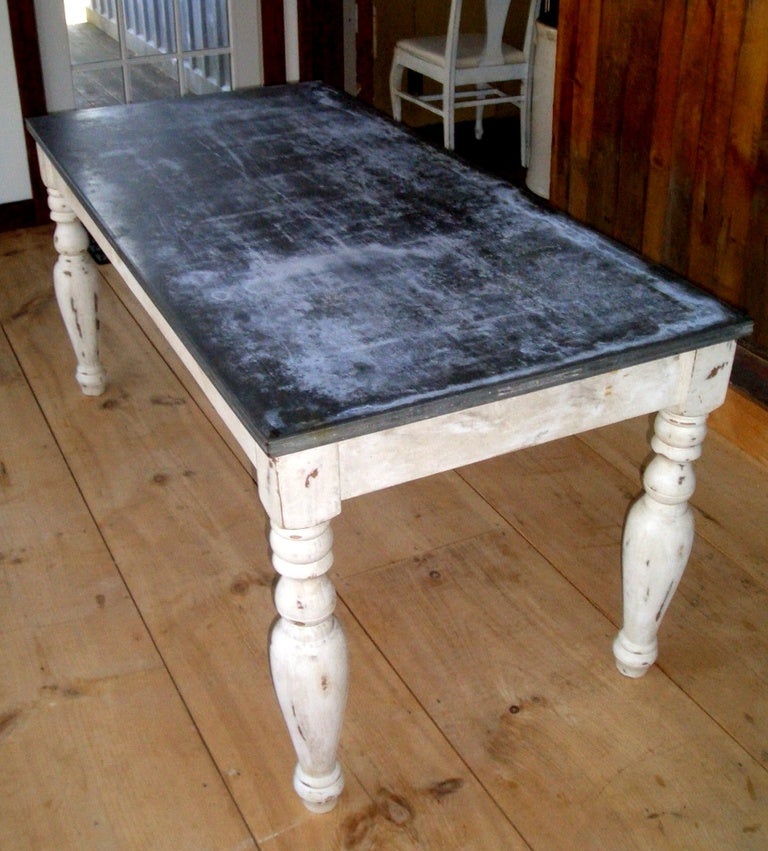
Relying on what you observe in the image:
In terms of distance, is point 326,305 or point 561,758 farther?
point 561,758

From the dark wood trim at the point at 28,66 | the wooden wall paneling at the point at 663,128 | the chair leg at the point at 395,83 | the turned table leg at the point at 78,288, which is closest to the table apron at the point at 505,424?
the wooden wall paneling at the point at 663,128

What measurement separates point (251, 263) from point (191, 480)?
80 cm

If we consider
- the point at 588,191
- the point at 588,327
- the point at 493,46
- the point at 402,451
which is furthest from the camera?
the point at 493,46

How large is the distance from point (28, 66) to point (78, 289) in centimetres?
136

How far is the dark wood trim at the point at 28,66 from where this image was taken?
3.43 m

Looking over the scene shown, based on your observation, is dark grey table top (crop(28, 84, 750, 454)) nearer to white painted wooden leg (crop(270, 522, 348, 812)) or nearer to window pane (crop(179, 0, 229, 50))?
white painted wooden leg (crop(270, 522, 348, 812))

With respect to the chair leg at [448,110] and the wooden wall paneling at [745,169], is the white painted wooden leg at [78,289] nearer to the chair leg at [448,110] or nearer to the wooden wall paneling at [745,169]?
the wooden wall paneling at [745,169]

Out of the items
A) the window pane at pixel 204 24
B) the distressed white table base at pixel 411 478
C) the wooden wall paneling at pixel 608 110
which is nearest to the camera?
the distressed white table base at pixel 411 478

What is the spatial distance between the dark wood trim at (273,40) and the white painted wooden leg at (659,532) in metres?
2.67

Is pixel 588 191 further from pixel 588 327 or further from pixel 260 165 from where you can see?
pixel 588 327

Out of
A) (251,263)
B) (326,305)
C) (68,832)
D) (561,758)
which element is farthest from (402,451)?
(68,832)

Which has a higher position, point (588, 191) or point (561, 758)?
point (588, 191)

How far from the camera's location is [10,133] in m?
3.60

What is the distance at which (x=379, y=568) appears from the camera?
2.14m
